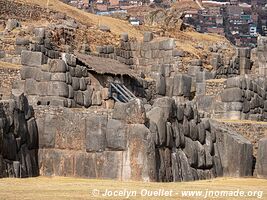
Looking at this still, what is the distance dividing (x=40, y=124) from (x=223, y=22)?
292 feet

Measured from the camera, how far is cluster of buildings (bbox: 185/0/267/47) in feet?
345

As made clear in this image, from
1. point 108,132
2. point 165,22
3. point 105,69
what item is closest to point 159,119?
point 108,132

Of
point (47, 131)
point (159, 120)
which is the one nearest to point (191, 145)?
point (159, 120)

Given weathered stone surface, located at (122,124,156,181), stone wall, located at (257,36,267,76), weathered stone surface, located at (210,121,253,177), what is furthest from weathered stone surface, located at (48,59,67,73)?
stone wall, located at (257,36,267,76)

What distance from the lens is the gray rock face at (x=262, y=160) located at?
27.1 m

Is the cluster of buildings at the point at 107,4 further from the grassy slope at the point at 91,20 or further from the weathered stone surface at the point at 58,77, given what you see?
the weathered stone surface at the point at 58,77

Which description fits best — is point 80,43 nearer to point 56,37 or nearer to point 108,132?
point 56,37

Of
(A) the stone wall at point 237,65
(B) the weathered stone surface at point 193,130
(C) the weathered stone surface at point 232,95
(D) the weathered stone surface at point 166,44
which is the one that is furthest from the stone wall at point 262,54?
(B) the weathered stone surface at point 193,130

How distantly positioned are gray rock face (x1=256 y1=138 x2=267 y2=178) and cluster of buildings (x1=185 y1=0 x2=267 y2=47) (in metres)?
73.9

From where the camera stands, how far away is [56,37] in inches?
1686

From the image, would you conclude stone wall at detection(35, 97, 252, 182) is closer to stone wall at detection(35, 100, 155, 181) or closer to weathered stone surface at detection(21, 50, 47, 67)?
stone wall at detection(35, 100, 155, 181)

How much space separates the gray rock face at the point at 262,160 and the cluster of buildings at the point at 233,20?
73.9 meters

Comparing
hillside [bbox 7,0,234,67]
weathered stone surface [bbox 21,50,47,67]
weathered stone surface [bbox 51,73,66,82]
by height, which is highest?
hillside [bbox 7,0,234,67]

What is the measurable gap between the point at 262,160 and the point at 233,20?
8793 cm
